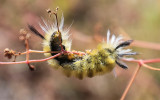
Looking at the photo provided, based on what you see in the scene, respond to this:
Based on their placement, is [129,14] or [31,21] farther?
[129,14]

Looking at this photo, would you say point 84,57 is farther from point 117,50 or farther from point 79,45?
point 79,45

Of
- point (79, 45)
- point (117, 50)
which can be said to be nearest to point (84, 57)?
point (117, 50)

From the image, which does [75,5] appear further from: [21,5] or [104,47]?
[104,47]

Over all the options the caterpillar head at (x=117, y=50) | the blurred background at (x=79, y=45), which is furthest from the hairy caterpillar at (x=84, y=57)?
the blurred background at (x=79, y=45)

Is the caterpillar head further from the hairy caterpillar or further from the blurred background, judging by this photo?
the blurred background

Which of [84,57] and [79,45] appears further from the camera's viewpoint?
[79,45]

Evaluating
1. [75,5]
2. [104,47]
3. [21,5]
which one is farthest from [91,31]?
[104,47]
